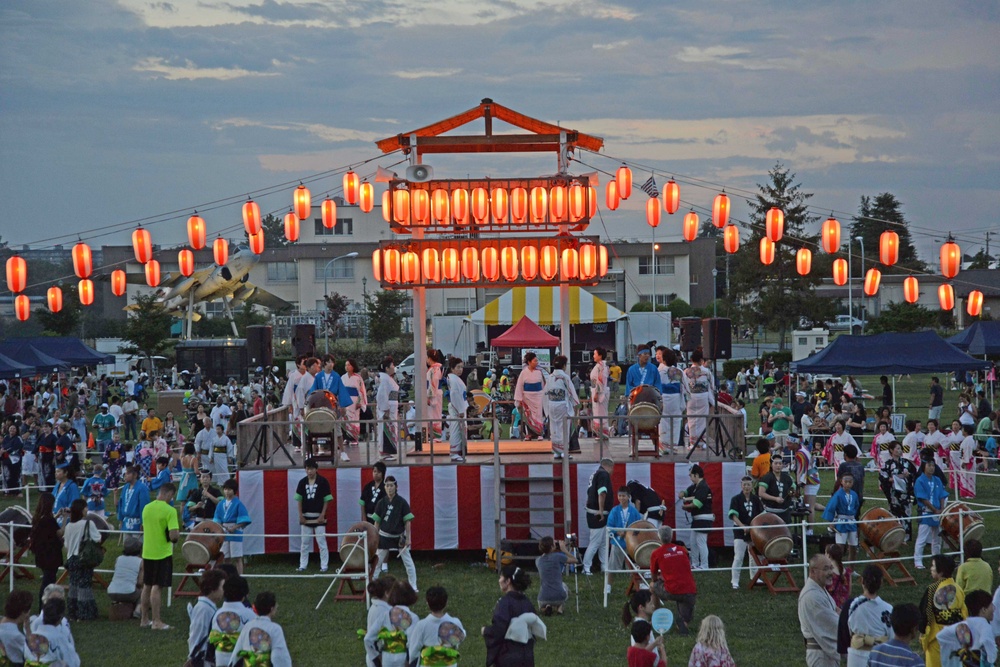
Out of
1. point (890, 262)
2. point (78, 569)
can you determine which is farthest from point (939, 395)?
point (78, 569)

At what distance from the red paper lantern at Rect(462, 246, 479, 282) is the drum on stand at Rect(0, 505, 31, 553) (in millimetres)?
7868

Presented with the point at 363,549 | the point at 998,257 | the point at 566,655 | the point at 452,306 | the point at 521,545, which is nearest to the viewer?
the point at 566,655

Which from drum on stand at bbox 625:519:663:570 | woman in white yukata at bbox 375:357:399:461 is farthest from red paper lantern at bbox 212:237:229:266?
drum on stand at bbox 625:519:663:570

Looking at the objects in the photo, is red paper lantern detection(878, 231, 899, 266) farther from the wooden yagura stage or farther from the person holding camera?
the person holding camera

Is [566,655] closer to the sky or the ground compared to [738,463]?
closer to the ground

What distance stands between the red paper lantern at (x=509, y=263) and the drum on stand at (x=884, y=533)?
24.3 ft

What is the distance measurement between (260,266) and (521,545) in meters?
56.6

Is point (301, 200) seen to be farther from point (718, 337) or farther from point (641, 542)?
point (641, 542)

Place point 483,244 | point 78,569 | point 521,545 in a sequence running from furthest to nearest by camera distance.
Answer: point 483,244 → point 521,545 → point 78,569

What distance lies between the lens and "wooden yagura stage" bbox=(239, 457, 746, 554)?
52.0ft

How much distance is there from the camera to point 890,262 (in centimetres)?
2164

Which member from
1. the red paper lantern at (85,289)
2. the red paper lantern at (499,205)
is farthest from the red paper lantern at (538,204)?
the red paper lantern at (85,289)

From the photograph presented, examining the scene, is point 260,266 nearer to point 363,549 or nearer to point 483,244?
point 483,244

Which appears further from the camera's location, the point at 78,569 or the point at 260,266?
the point at 260,266
